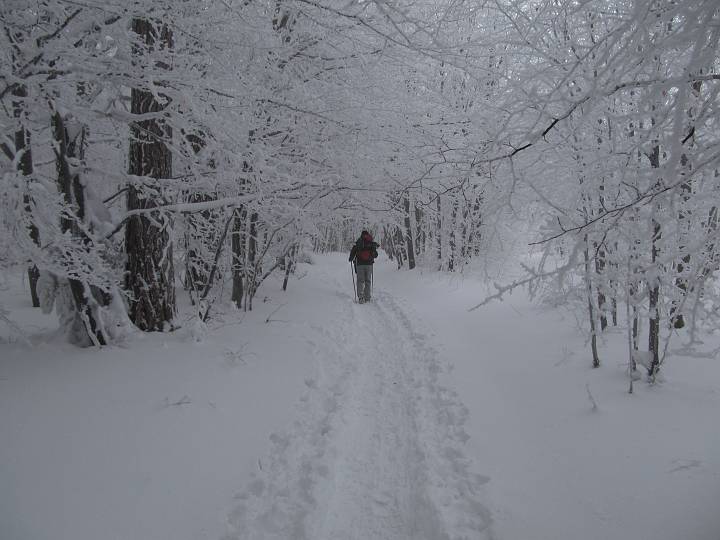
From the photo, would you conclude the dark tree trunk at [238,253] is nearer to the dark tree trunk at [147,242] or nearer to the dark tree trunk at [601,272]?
the dark tree trunk at [147,242]

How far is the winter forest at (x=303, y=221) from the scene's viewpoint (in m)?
2.68

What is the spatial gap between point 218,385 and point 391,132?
484 centimetres

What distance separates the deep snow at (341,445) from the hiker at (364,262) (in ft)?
17.6

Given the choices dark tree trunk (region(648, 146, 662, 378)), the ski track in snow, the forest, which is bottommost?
the ski track in snow

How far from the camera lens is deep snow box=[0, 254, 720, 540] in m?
2.72

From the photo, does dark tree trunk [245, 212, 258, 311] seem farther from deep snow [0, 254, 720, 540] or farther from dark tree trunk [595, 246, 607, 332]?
dark tree trunk [595, 246, 607, 332]

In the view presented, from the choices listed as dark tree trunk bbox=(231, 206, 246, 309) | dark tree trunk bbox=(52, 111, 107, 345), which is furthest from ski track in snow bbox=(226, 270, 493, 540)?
dark tree trunk bbox=(231, 206, 246, 309)

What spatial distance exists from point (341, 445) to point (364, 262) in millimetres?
7703

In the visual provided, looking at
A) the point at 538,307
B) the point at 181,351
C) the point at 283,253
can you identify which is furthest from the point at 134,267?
the point at 538,307

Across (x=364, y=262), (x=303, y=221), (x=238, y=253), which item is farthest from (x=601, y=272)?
(x=364, y=262)

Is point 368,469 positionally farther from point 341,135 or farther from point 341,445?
point 341,135

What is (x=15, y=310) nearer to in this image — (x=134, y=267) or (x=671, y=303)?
(x=134, y=267)

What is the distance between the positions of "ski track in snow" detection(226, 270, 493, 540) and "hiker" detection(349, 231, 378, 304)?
18.4 feet

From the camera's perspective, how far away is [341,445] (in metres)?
3.73
